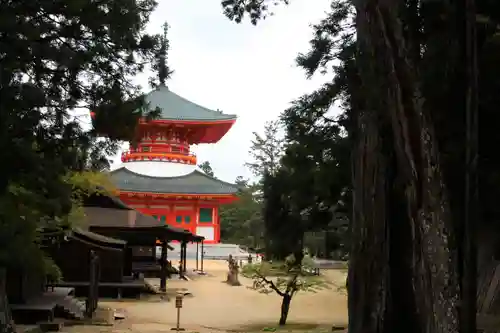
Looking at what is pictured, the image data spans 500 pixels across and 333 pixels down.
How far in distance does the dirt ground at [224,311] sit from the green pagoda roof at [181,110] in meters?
16.3

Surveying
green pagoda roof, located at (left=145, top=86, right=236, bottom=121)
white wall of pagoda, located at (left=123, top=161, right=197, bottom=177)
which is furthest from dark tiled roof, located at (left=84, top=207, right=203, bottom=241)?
green pagoda roof, located at (left=145, top=86, right=236, bottom=121)

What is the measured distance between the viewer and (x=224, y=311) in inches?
632

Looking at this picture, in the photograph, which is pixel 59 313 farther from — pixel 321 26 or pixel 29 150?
pixel 321 26

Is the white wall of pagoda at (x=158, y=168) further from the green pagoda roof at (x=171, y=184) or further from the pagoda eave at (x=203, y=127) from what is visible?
the pagoda eave at (x=203, y=127)

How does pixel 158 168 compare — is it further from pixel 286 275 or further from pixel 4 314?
pixel 4 314

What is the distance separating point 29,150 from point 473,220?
444cm

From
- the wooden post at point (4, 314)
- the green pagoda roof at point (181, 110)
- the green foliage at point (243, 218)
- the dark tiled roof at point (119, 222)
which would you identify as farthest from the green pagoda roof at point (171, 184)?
the wooden post at point (4, 314)

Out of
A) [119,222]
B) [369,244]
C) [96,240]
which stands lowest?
[96,240]

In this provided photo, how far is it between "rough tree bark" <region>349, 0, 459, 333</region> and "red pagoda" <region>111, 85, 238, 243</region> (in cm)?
2940

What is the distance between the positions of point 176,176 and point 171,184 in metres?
1.57

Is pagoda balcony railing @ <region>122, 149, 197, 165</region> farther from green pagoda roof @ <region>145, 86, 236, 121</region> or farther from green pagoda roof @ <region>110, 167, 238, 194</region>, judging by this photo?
green pagoda roof @ <region>145, 86, 236, 121</region>

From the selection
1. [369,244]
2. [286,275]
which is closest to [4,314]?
[369,244]

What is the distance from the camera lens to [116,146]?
24.5 feet

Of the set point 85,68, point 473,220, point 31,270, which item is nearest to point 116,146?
point 85,68
